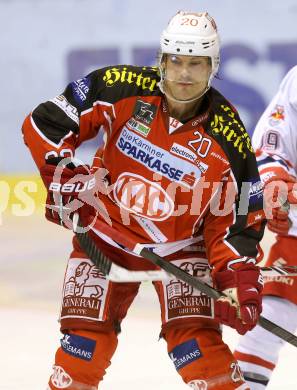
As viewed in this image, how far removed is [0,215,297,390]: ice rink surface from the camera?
187 inches

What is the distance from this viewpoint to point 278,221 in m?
4.36

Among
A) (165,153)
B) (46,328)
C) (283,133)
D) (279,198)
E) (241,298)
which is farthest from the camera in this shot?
(46,328)

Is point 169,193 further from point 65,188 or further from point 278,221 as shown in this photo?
point 278,221

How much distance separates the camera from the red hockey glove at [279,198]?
434cm

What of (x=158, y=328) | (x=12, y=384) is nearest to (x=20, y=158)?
(x=158, y=328)

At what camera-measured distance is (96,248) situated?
154 inches

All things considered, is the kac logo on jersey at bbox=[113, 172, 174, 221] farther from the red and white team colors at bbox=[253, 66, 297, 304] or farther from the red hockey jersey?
the red and white team colors at bbox=[253, 66, 297, 304]

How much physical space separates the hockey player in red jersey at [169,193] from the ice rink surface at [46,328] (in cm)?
85

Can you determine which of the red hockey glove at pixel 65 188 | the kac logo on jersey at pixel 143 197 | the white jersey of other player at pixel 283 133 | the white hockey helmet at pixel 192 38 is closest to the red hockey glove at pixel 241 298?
the kac logo on jersey at pixel 143 197

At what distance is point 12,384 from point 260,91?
10.5ft

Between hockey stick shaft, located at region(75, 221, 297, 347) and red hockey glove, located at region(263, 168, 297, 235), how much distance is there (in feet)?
1.69

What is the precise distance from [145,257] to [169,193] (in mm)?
230

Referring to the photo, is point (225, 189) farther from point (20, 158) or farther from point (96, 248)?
point (20, 158)

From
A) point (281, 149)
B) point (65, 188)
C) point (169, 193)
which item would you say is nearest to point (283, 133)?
point (281, 149)
